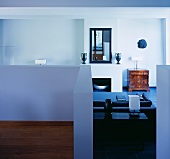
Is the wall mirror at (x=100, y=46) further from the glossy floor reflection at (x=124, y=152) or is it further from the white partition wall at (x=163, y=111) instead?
the white partition wall at (x=163, y=111)

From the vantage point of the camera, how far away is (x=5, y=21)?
10758 mm

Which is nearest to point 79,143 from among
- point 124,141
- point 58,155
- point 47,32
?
point 58,155

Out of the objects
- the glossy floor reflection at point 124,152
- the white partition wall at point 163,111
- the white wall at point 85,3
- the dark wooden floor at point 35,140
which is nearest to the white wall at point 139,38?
the white wall at point 85,3

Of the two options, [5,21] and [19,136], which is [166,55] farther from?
[19,136]

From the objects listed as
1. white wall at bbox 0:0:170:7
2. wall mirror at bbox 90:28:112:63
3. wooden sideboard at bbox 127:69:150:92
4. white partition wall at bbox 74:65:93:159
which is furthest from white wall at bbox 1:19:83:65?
white partition wall at bbox 74:65:93:159

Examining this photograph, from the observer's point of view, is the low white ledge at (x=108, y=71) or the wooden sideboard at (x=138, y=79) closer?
the low white ledge at (x=108, y=71)

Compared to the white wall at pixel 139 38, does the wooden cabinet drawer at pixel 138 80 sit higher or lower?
lower

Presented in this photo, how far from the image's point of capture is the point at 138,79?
1067cm

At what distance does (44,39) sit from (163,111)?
827 cm

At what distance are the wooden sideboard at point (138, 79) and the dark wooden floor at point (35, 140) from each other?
641 cm

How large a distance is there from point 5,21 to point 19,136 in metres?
7.57

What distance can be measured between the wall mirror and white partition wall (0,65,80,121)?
5.84 meters

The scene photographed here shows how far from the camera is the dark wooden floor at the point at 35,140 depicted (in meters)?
3.41

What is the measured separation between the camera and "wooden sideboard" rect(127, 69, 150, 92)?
1062cm
